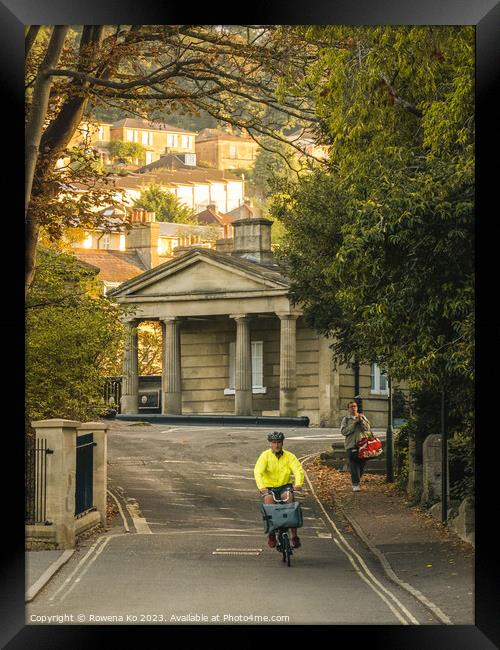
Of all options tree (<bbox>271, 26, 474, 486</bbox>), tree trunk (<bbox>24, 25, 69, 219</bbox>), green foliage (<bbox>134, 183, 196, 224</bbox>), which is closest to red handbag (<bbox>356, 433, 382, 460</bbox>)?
Result: tree (<bbox>271, 26, 474, 486</bbox>)

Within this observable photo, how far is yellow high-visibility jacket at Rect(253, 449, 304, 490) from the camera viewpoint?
20.8 metres

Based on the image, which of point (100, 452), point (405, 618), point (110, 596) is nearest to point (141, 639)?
point (110, 596)

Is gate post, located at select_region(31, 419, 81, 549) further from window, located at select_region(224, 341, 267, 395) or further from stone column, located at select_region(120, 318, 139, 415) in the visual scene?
stone column, located at select_region(120, 318, 139, 415)

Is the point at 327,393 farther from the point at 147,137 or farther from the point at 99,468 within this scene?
the point at 147,137

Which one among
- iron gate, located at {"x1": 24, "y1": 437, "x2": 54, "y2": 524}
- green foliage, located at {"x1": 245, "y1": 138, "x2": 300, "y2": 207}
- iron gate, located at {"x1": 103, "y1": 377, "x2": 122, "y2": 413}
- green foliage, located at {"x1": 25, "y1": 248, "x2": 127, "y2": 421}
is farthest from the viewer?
iron gate, located at {"x1": 103, "y1": 377, "x2": 122, "y2": 413}

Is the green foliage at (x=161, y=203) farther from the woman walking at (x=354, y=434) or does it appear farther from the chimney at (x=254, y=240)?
the woman walking at (x=354, y=434)

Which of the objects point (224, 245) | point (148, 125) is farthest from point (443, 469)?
point (224, 245)

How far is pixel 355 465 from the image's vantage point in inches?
1124

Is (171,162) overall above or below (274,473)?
above

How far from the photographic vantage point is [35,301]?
25.2m

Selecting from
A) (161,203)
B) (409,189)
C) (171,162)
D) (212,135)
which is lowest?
(409,189)

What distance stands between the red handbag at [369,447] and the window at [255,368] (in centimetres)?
228

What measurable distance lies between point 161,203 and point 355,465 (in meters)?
6.70

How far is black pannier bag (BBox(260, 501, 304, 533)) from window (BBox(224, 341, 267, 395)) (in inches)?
223
